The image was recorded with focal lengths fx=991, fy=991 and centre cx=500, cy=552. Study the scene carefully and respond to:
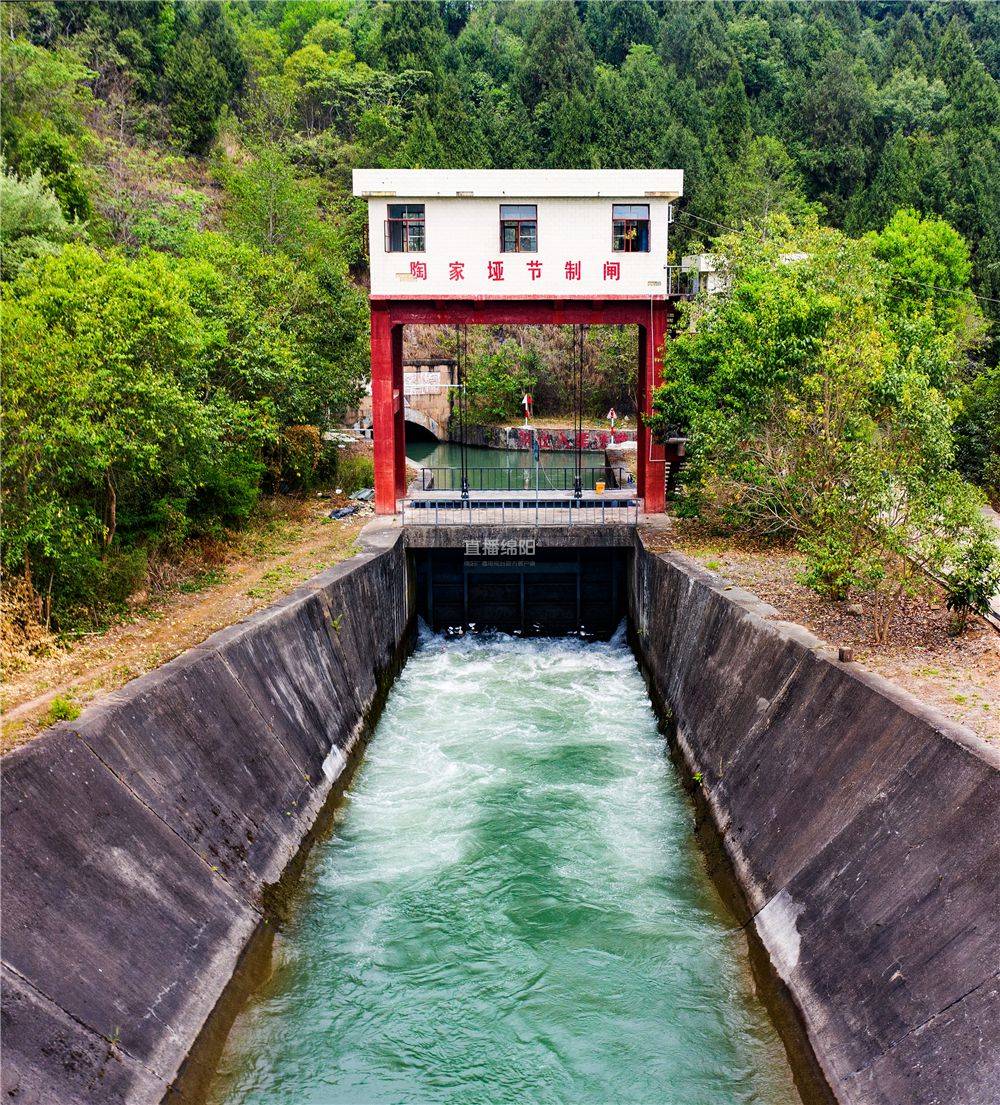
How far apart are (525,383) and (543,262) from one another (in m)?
28.8

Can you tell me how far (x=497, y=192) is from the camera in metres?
24.1

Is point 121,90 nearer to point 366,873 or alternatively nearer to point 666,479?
point 666,479

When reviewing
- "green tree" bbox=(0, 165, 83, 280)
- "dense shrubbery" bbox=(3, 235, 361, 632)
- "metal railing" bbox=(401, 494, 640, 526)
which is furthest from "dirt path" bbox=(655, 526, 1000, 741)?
"green tree" bbox=(0, 165, 83, 280)

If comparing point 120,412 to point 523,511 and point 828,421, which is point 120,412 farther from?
point 523,511

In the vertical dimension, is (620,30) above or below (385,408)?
above

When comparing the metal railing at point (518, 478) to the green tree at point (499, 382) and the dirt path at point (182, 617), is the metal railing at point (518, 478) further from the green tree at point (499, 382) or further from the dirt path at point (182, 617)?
the dirt path at point (182, 617)

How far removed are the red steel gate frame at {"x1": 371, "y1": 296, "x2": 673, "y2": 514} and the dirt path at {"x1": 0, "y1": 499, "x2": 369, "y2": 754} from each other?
5.85 feet

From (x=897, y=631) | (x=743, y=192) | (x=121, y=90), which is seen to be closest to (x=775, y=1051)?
(x=897, y=631)

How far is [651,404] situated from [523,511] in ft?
13.9

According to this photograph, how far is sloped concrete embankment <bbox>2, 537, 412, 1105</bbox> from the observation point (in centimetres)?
787

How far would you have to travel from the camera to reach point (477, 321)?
25.2 meters

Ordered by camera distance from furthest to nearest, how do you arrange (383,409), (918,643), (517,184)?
(383,409), (517,184), (918,643)

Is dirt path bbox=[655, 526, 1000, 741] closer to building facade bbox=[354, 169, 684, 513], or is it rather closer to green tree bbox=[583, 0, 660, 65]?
building facade bbox=[354, 169, 684, 513]

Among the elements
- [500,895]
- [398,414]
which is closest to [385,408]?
[398,414]
